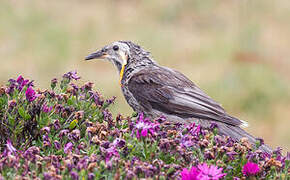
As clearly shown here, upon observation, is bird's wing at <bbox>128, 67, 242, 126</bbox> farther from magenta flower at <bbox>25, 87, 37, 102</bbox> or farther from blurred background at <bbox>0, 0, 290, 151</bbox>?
blurred background at <bbox>0, 0, 290, 151</bbox>

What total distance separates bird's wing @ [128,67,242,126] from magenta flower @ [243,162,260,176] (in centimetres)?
224

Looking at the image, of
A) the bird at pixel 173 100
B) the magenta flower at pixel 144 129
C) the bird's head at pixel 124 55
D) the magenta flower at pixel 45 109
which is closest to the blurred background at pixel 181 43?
the bird's head at pixel 124 55

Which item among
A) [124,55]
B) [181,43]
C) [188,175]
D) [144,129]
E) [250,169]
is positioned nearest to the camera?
[188,175]

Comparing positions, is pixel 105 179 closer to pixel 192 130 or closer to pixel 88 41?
pixel 192 130

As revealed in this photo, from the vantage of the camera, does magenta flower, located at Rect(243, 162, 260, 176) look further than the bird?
No

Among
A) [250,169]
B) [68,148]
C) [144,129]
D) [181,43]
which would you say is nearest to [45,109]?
[68,148]

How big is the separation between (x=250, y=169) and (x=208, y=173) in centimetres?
41

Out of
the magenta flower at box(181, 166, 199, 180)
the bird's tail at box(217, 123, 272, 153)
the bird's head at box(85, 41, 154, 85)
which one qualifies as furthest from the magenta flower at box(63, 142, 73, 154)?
the bird's head at box(85, 41, 154, 85)

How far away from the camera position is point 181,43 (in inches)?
626

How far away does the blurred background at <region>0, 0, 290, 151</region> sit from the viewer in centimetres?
1257

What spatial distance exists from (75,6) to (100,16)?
1.34 meters

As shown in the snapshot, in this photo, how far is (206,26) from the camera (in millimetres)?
17344

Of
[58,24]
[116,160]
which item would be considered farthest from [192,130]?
[58,24]

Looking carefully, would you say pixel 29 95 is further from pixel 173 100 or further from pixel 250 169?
pixel 173 100
